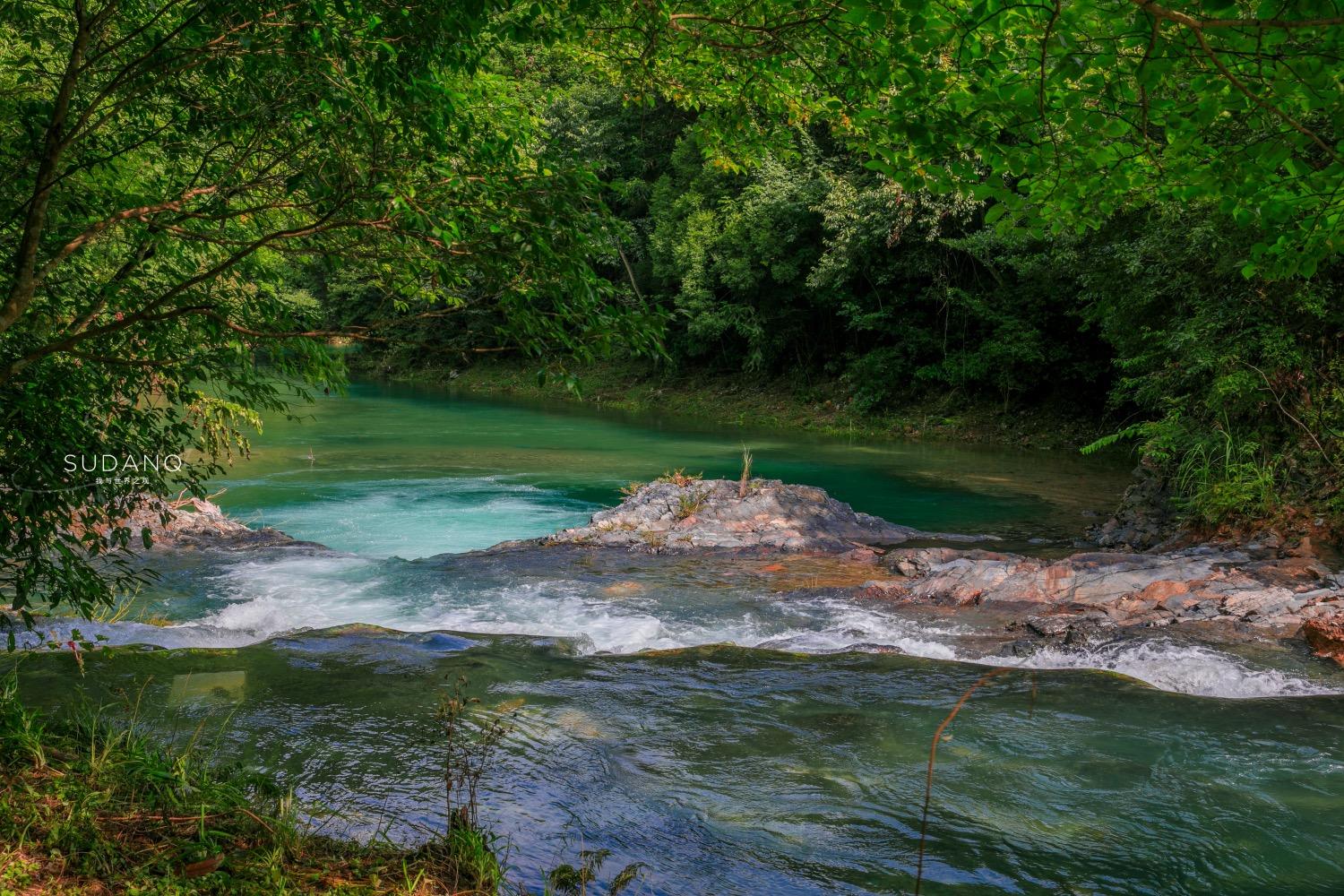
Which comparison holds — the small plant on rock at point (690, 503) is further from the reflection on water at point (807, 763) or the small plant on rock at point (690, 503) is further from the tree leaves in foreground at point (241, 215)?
the tree leaves in foreground at point (241, 215)

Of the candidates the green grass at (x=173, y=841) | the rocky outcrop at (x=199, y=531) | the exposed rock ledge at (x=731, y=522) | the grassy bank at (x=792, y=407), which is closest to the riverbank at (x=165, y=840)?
the green grass at (x=173, y=841)

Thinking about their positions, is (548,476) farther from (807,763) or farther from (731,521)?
(807,763)

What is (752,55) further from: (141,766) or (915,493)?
(915,493)

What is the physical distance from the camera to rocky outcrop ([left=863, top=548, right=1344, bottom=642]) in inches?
340

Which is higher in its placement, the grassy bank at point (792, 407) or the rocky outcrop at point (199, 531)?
the grassy bank at point (792, 407)

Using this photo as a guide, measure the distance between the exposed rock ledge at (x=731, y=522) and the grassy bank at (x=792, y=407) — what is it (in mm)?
5066

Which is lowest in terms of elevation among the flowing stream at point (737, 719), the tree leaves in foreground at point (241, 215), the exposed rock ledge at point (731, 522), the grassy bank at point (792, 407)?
the flowing stream at point (737, 719)

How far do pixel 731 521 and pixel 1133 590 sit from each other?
533cm

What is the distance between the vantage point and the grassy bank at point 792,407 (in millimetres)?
24969

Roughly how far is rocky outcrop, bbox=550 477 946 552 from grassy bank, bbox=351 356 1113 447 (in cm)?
506

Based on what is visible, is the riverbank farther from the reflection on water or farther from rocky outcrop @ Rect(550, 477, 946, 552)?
rocky outcrop @ Rect(550, 477, 946, 552)

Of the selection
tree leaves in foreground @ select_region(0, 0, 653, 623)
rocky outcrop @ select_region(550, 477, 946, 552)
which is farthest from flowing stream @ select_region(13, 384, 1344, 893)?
tree leaves in foreground @ select_region(0, 0, 653, 623)

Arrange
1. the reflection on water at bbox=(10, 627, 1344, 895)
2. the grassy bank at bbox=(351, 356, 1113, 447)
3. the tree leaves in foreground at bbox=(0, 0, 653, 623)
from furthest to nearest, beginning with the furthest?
the grassy bank at bbox=(351, 356, 1113, 447) → the reflection on water at bbox=(10, 627, 1344, 895) → the tree leaves in foreground at bbox=(0, 0, 653, 623)

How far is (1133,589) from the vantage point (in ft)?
31.2
